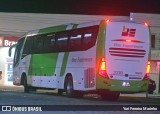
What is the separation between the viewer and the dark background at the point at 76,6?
408 inches

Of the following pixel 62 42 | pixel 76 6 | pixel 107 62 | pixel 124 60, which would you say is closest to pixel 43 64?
pixel 62 42

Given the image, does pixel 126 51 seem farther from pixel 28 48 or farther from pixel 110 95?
pixel 28 48

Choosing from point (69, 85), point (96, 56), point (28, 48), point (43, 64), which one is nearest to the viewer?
point (43, 64)

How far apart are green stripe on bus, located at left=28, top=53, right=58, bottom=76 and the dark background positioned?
4170 millimetres

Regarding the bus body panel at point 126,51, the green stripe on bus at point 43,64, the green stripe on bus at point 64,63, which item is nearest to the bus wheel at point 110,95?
Result: the bus body panel at point 126,51

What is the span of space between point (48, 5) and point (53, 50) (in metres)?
4.78

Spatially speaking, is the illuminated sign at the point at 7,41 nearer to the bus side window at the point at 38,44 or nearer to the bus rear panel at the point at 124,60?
the bus side window at the point at 38,44

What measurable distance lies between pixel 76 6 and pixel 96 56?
16.2 ft

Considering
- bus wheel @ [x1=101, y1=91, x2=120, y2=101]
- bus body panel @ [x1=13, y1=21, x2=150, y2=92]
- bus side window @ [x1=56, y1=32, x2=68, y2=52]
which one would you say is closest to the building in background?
bus body panel @ [x1=13, y1=21, x2=150, y2=92]

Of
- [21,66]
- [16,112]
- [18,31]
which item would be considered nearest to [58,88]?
[21,66]

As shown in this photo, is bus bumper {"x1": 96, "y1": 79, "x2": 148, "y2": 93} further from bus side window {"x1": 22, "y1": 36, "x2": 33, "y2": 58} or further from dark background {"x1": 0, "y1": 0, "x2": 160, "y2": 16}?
dark background {"x1": 0, "y1": 0, "x2": 160, "y2": 16}

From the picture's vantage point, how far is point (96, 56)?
15.5 m

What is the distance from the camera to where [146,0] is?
10305 millimetres

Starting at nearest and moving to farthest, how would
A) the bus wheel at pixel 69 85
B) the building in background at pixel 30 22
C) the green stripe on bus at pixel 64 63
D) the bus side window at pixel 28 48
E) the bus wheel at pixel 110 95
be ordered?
the building in background at pixel 30 22 < the bus wheel at pixel 110 95 < the green stripe on bus at pixel 64 63 < the bus side window at pixel 28 48 < the bus wheel at pixel 69 85
